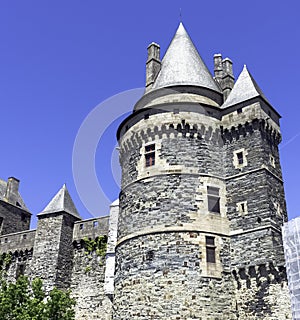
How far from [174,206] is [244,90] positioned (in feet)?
24.8

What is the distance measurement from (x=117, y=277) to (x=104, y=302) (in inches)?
172

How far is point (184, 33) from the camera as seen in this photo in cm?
2911

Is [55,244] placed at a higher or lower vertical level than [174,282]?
higher

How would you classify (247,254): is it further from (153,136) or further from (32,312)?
(32,312)

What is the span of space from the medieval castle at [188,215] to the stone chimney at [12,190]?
10601mm

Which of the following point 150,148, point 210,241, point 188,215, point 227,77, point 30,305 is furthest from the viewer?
point 227,77

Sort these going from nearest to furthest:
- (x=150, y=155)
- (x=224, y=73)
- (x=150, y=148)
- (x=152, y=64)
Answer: (x=150, y=155), (x=150, y=148), (x=224, y=73), (x=152, y=64)

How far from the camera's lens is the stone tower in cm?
1997

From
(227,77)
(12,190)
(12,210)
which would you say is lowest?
(12,210)

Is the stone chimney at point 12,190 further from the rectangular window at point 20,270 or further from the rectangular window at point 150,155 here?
the rectangular window at point 150,155

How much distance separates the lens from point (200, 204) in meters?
21.8

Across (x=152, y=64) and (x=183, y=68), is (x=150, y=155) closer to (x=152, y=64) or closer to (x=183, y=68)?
(x=183, y=68)

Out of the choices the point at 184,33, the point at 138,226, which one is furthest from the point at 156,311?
the point at 184,33

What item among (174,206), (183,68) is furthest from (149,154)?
(183,68)
